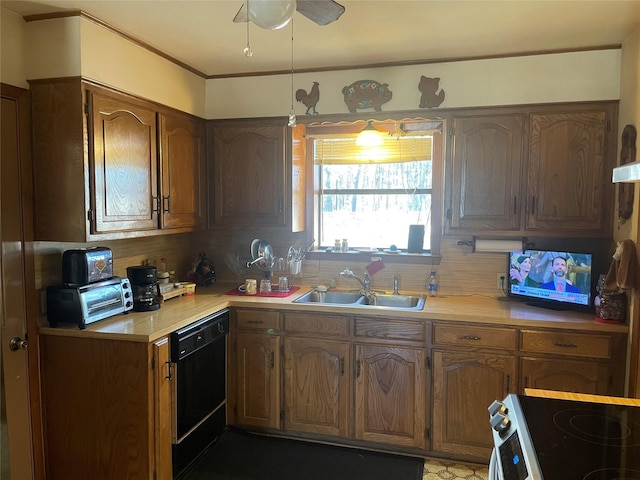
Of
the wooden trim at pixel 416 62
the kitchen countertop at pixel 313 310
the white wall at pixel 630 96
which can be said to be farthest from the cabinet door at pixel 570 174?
the kitchen countertop at pixel 313 310

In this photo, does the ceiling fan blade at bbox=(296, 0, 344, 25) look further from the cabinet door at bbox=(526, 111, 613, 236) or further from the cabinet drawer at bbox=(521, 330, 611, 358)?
the cabinet drawer at bbox=(521, 330, 611, 358)

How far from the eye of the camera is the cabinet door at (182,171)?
9.66 ft

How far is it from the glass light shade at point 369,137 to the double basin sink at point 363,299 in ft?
3.45

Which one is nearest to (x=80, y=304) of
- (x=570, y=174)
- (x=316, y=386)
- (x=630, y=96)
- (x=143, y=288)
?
(x=143, y=288)

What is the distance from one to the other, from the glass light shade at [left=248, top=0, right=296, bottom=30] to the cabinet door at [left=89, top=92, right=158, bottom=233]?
49.1 inches

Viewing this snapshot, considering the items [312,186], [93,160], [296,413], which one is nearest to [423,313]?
[296,413]

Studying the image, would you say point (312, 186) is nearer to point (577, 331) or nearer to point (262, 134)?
point (262, 134)

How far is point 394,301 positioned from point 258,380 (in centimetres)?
105

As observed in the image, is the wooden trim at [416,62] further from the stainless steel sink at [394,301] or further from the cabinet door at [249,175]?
the stainless steel sink at [394,301]

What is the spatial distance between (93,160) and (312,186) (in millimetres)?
1631

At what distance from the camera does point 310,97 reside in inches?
127

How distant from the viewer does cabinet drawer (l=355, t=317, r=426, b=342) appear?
2.75m

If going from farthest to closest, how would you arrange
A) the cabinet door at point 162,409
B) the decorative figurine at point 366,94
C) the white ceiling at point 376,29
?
the decorative figurine at point 366,94, the cabinet door at point 162,409, the white ceiling at point 376,29

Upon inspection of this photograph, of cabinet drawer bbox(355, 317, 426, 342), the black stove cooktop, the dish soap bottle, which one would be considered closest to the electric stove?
the black stove cooktop
